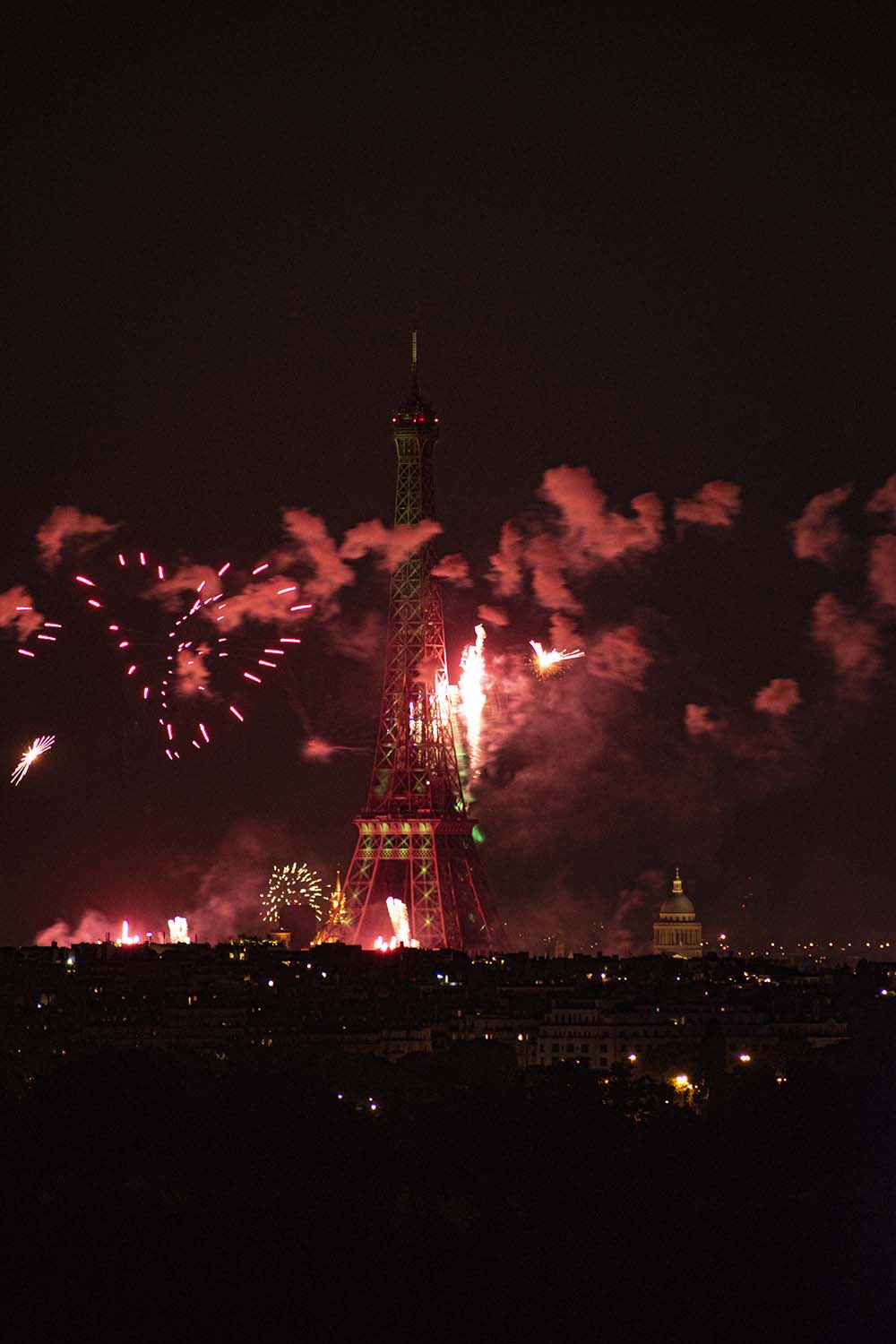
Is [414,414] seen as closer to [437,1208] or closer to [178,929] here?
[178,929]

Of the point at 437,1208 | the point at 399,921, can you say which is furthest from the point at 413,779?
the point at 437,1208

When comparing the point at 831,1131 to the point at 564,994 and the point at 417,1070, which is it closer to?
the point at 417,1070

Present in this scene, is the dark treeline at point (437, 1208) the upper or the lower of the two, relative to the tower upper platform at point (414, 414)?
lower

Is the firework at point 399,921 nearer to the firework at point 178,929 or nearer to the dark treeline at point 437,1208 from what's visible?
the firework at point 178,929

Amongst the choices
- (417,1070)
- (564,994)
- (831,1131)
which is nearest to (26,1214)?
(831,1131)

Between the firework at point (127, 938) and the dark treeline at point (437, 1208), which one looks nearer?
the dark treeline at point (437, 1208)

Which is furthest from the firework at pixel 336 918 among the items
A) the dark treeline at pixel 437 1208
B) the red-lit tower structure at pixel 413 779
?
the dark treeline at pixel 437 1208

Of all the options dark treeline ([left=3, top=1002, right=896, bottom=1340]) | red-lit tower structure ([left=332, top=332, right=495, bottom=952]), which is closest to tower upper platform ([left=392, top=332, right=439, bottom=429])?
red-lit tower structure ([left=332, top=332, right=495, bottom=952])

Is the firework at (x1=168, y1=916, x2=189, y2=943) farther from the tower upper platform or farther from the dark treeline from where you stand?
the dark treeline
